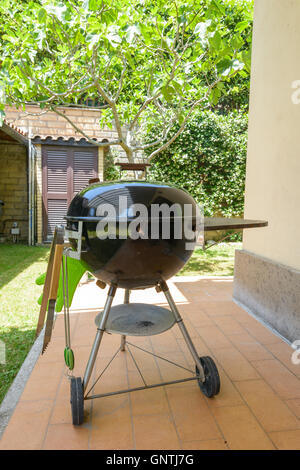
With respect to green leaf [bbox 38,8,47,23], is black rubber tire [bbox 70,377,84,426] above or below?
below

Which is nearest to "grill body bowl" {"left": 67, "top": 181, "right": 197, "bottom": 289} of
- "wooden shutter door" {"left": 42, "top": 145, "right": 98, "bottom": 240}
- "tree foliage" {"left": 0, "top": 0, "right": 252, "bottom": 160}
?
"tree foliage" {"left": 0, "top": 0, "right": 252, "bottom": 160}

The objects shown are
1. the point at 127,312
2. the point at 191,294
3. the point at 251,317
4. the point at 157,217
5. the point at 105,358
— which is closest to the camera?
the point at 157,217

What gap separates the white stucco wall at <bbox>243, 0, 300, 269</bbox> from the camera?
8.52 ft

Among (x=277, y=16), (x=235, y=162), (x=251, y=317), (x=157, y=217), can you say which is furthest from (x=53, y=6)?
(x=235, y=162)

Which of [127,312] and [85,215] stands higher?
[85,215]

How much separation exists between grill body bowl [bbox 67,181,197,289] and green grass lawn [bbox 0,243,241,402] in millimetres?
1189

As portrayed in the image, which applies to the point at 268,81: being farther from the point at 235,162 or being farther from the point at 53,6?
the point at 235,162

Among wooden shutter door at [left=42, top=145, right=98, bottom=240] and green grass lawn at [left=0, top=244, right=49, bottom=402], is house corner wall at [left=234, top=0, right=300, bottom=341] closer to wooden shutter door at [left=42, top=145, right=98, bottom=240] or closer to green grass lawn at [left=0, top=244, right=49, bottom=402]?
green grass lawn at [left=0, top=244, right=49, bottom=402]

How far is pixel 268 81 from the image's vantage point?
3.03m

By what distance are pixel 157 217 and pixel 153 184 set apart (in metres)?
0.22

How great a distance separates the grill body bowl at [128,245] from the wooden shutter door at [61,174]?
264 inches

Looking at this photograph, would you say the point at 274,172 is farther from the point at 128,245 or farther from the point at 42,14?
the point at 42,14

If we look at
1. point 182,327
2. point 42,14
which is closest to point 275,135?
point 182,327

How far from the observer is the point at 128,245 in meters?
1.58
